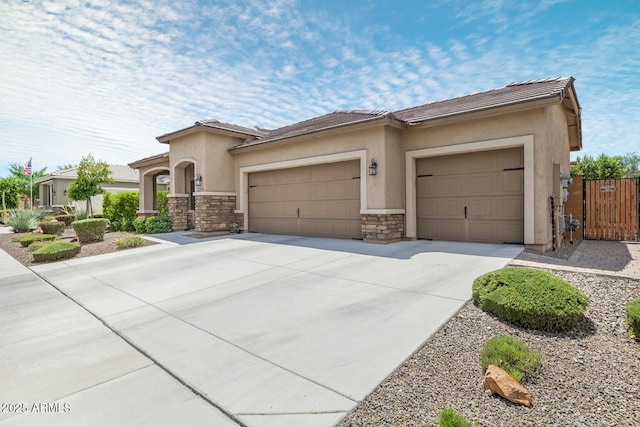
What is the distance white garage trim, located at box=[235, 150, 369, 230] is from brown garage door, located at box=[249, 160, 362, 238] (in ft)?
0.66

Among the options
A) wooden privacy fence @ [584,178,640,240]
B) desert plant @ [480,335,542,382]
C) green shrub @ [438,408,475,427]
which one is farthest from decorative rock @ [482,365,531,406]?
wooden privacy fence @ [584,178,640,240]

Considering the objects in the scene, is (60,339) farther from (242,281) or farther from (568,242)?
(568,242)

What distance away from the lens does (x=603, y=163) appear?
76.3 ft

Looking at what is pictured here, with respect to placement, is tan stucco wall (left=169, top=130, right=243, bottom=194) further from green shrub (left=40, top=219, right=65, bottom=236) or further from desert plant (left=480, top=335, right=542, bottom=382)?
desert plant (left=480, top=335, right=542, bottom=382)

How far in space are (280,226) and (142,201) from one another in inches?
382

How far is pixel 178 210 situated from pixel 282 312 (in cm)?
1106

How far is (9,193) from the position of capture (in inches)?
1267

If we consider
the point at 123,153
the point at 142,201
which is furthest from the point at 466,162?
the point at 123,153

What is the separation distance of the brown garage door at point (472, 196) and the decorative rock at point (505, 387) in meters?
6.31

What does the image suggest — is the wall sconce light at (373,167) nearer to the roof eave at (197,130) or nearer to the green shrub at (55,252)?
the roof eave at (197,130)

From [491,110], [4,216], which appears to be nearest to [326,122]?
[491,110]

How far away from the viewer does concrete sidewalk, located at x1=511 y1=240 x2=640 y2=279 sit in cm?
564

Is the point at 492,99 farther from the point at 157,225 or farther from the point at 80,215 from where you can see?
the point at 80,215

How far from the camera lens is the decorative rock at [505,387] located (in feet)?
8.18
